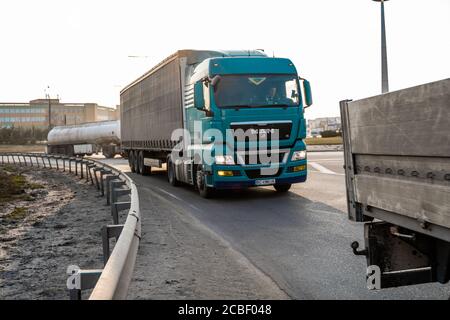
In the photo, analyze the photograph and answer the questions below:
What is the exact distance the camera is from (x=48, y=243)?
8359 mm

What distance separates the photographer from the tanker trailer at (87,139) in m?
45.1

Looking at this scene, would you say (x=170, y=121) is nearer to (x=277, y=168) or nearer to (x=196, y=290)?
(x=277, y=168)

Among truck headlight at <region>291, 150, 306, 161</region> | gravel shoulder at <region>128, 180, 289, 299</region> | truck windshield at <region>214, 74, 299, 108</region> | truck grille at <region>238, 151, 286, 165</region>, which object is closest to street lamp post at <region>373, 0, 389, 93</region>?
truck windshield at <region>214, 74, 299, 108</region>

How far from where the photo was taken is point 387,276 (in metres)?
3.57

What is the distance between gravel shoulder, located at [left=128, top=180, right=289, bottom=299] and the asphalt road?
19 cm

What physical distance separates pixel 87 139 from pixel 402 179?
47.1 meters

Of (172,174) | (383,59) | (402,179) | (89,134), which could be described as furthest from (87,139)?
(402,179)

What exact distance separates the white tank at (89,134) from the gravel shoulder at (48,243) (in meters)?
30.3

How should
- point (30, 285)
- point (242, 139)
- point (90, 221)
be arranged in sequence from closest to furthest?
point (30, 285)
point (90, 221)
point (242, 139)

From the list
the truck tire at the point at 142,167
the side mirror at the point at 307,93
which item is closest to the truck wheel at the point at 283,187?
the side mirror at the point at 307,93

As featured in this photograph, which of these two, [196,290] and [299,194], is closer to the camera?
[196,290]

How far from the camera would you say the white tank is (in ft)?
147
